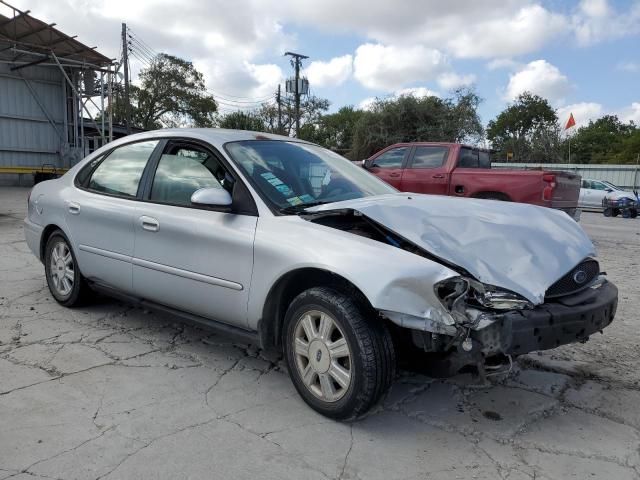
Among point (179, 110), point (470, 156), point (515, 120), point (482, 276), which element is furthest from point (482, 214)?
point (515, 120)

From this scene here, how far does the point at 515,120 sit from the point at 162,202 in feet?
199

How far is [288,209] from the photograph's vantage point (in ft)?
10.6

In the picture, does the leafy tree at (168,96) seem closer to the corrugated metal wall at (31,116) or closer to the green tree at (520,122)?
the corrugated metal wall at (31,116)

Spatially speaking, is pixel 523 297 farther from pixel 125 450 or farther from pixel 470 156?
pixel 470 156

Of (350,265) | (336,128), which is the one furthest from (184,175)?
(336,128)

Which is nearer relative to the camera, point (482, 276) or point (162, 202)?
point (482, 276)

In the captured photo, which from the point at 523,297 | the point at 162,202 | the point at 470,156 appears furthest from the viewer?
the point at 470,156

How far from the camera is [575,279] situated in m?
2.98

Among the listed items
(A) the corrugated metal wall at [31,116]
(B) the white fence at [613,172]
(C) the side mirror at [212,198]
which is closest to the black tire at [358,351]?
(C) the side mirror at [212,198]

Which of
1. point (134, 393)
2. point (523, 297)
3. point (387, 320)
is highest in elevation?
point (523, 297)

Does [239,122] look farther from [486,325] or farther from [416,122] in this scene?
[486,325]

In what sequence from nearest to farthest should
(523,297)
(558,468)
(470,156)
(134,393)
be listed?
(558,468) → (523,297) → (134,393) → (470,156)

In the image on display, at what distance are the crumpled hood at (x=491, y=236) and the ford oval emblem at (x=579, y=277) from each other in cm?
6

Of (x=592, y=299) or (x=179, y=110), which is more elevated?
(x=179, y=110)
